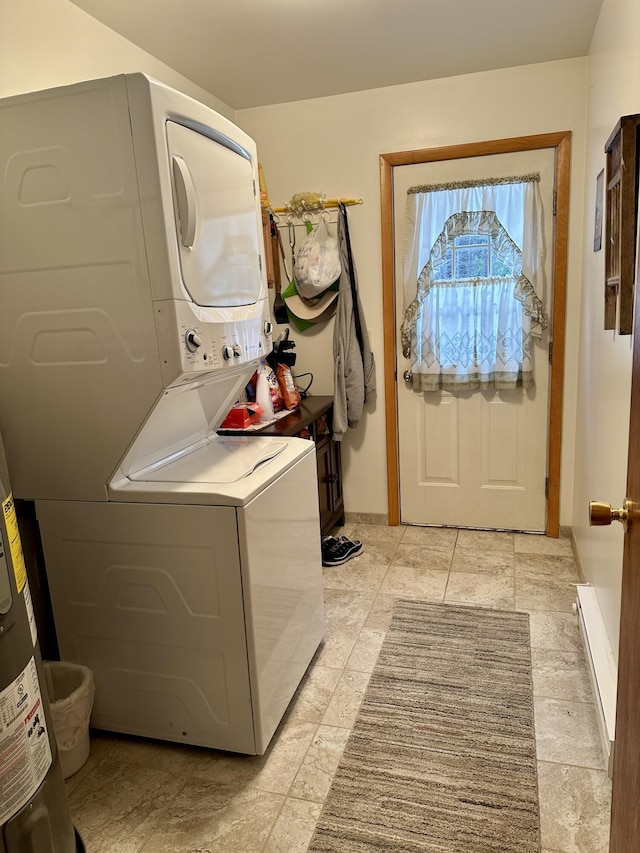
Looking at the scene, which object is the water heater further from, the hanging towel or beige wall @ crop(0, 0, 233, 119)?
the hanging towel

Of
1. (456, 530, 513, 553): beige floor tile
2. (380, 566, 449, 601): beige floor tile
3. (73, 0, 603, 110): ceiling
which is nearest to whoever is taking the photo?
(73, 0, 603, 110): ceiling

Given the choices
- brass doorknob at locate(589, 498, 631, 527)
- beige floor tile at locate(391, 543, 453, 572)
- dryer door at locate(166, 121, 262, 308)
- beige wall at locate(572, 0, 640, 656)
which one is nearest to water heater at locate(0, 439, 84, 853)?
dryer door at locate(166, 121, 262, 308)

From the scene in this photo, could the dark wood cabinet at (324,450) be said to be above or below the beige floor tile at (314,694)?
above

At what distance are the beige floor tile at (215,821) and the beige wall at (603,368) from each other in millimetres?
1153

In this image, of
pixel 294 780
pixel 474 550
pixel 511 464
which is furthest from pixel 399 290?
pixel 294 780

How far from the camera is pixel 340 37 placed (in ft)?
8.26

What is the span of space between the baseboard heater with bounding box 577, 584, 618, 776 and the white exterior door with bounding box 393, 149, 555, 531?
101 cm

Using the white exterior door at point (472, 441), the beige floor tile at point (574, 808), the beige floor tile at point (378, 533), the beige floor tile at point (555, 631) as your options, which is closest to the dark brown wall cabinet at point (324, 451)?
the beige floor tile at point (378, 533)

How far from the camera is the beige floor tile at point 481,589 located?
272 centimetres

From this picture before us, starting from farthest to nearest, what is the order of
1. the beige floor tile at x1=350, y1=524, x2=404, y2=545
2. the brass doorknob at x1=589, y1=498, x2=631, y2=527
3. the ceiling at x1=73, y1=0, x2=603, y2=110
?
the beige floor tile at x1=350, y1=524, x2=404, y2=545 → the ceiling at x1=73, y1=0, x2=603, y2=110 → the brass doorknob at x1=589, y1=498, x2=631, y2=527

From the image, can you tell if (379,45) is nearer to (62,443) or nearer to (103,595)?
(62,443)

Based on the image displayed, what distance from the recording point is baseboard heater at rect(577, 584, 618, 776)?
1744mm

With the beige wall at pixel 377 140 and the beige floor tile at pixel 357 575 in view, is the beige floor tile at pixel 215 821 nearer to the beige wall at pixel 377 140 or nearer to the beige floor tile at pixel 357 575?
the beige floor tile at pixel 357 575

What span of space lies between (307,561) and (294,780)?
0.68 metres
